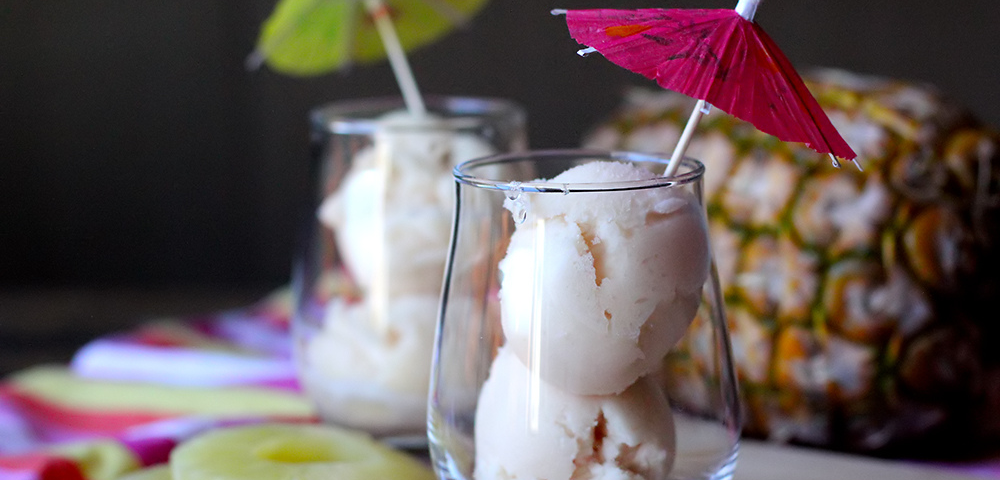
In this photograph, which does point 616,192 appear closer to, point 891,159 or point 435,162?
point 435,162

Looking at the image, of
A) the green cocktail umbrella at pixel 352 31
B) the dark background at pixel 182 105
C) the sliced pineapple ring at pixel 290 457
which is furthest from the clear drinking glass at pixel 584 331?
the dark background at pixel 182 105

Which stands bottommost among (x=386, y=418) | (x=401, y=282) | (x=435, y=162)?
(x=386, y=418)

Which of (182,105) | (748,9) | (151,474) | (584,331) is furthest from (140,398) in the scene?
(182,105)

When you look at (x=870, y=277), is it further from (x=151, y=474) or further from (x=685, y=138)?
(x=151, y=474)

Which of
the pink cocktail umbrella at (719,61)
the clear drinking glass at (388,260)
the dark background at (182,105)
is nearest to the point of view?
the pink cocktail umbrella at (719,61)

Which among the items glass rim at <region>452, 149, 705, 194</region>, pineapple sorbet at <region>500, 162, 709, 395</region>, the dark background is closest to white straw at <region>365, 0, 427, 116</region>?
glass rim at <region>452, 149, 705, 194</region>

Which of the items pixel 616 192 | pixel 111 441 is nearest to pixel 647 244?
pixel 616 192

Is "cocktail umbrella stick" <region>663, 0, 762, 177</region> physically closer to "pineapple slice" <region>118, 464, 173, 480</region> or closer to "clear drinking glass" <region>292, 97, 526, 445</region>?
"clear drinking glass" <region>292, 97, 526, 445</region>

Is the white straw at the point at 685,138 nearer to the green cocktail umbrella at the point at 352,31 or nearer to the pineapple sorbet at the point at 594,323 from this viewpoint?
the pineapple sorbet at the point at 594,323
